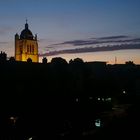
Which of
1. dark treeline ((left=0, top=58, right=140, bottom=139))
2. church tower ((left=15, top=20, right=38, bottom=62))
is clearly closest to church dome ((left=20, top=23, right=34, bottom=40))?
church tower ((left=15, top=20, right=38, bottom=62))

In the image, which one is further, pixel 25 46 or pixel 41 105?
pixel 25 46

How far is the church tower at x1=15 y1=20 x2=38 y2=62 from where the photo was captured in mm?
113250

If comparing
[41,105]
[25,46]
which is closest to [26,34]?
[25,46]

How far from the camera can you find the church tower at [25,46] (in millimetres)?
113250

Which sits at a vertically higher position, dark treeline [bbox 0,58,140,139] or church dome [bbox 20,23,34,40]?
church dome [bbox 20,23,34,40]

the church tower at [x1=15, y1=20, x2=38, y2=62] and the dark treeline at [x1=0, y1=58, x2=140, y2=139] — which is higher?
the church tower at [x1=15, y1=20, x2=38, y2=62]

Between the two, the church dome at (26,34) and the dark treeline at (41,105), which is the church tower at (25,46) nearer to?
the church dome at (26,34)

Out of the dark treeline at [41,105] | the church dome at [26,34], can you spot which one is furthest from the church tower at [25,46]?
the dark treeline at [41,105]

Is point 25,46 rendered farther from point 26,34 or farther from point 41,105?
point 41,105

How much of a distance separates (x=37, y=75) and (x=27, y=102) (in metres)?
11.1

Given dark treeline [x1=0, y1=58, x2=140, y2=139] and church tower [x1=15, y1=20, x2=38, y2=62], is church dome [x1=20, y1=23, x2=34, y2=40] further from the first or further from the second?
dark treeline [x1=0, y1=58, x2=140, y2=139]

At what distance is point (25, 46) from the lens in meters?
114

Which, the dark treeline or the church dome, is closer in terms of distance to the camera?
the dark treeline

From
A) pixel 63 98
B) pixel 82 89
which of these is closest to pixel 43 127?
pixel 63 98
